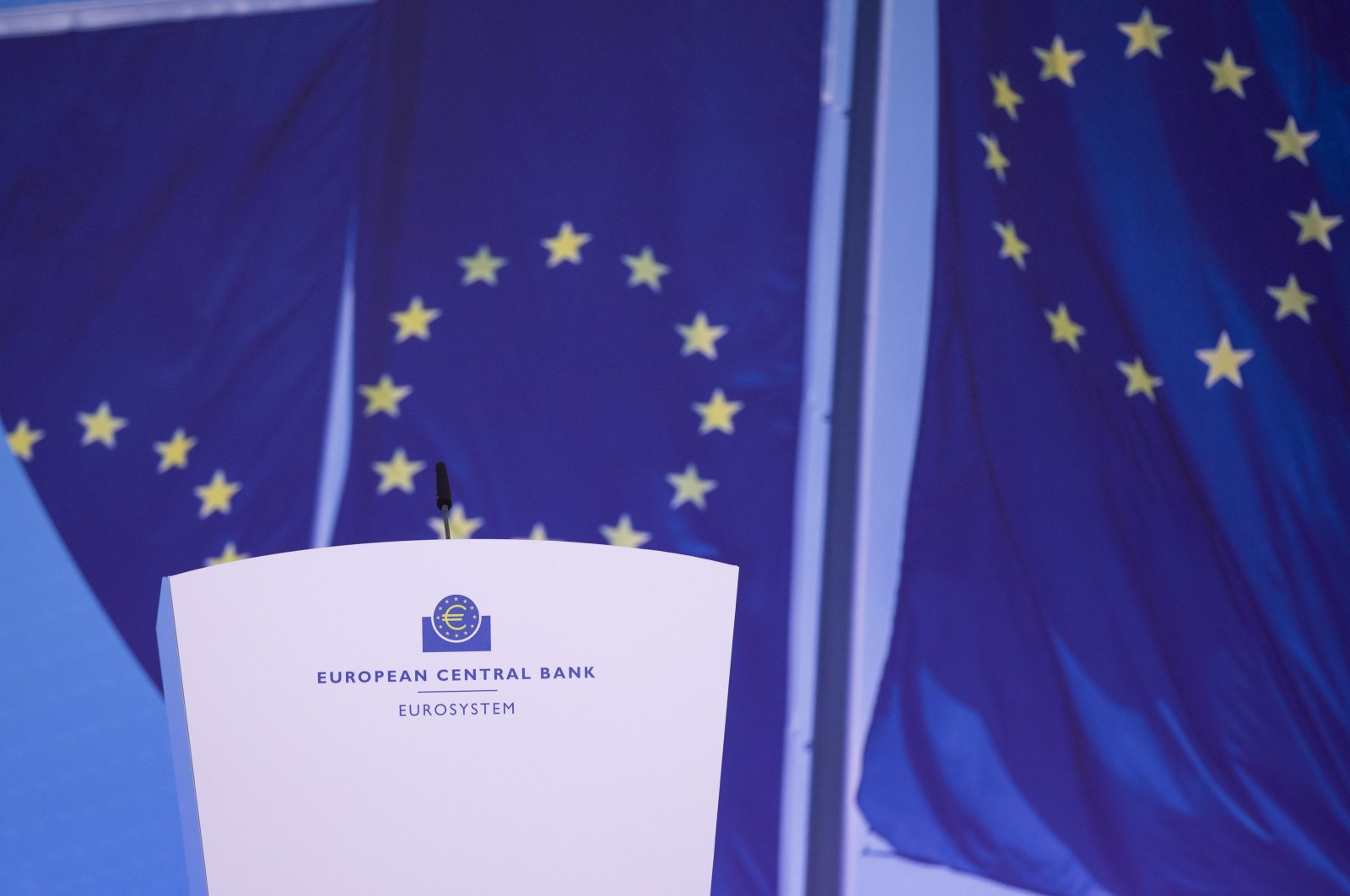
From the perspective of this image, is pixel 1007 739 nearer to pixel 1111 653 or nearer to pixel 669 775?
pixel 1111 653

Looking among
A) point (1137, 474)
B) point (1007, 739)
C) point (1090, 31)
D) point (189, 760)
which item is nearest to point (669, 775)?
point (189, 760)

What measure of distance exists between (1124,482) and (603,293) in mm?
1192

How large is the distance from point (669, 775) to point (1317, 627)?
6.08 ft

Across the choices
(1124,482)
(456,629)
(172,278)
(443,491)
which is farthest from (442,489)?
(1124,482)

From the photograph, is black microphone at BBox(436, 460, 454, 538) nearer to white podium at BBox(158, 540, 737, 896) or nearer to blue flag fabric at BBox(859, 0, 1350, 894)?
white podium at BBox(158, 540, 737, 896)

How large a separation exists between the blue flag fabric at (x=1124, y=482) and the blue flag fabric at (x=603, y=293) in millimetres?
321

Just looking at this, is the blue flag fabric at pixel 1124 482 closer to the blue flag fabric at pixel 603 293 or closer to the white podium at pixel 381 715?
the blue flag fabric at pixel 603 293

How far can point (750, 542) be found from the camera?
249cm

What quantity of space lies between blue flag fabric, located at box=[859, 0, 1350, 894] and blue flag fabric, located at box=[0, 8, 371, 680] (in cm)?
134

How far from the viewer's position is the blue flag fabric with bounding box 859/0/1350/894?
96.5 inches

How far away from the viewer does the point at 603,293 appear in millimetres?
2533

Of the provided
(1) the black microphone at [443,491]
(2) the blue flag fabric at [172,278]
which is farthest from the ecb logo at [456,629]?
(2) the blue flag fabric at [172,278]

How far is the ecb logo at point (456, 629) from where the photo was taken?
1.15 metres

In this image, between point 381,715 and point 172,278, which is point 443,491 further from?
point 172,278
